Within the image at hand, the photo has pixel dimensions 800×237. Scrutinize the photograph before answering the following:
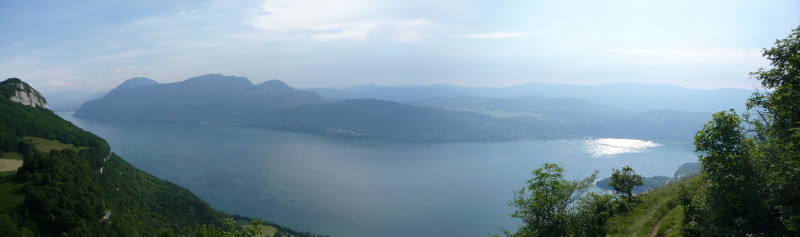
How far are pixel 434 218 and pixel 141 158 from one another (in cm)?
14435

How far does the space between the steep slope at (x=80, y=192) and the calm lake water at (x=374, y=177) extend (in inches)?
913

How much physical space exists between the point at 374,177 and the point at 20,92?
101421 millimetres

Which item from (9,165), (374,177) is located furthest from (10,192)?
(374,177)

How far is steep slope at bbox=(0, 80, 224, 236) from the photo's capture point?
34.2 metres

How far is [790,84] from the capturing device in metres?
8.95

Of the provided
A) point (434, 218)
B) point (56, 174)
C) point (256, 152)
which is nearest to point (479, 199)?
point (434, 218)

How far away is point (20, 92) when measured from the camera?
271ft

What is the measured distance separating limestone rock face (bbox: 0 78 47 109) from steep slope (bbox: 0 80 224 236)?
4.75m

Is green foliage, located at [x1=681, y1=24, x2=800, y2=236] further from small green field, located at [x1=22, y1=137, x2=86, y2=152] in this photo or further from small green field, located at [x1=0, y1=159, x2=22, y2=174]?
small green field, located at [x1=22, y1=137, x2=86, y2=152]

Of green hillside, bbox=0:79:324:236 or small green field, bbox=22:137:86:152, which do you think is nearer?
green hillside, bbox=0:79:324:236

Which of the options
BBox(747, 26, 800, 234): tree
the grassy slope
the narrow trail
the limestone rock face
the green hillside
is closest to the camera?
BBox(747, 26, 800, 234): tree

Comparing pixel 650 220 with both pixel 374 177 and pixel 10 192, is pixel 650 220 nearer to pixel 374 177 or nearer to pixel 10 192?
pixel 10 192

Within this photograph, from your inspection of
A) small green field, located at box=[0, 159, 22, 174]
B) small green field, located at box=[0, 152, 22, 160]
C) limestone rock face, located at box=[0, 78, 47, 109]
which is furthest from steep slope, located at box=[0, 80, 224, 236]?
limestone rock face, located at box=[0, 78, 47, 109]

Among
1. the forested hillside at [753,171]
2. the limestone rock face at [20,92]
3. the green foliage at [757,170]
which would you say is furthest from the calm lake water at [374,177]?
the green foliage at [757,170]
